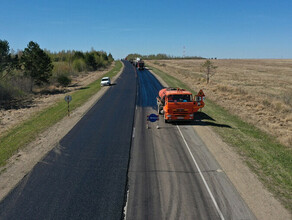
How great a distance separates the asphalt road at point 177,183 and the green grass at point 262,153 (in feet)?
5.57

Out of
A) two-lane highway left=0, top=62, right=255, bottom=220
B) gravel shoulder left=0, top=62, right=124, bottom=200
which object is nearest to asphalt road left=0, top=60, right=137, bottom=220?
two-lane highway left=0, top=62, right=255, bottom=220

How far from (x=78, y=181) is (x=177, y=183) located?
159 inches

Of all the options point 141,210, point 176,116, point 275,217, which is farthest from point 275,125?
point 141,210

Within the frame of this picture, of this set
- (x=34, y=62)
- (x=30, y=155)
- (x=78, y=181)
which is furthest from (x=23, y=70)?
(x=78, y=181)

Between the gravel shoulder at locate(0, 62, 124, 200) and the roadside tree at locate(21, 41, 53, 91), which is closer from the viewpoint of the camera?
the gravel shoulder at locate(0, 62, 124, 200)

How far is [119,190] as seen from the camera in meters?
8.89

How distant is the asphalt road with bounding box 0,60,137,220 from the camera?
25.4 feet

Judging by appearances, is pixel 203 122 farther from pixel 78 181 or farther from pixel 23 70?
pixel 23 70

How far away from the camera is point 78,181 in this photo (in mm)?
9578

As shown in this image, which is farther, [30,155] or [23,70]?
[23,70]

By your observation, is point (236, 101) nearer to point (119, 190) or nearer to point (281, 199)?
point (281, 199)

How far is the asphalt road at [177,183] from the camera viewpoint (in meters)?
7.69

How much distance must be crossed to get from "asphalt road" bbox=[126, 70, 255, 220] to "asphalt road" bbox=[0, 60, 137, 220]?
586 mm

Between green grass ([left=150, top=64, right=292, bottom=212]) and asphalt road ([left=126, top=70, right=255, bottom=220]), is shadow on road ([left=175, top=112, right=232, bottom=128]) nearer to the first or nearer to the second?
green grass ([left=150, top=64, right=292, bottom=212])
